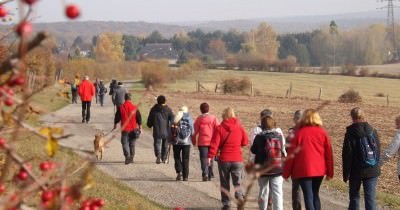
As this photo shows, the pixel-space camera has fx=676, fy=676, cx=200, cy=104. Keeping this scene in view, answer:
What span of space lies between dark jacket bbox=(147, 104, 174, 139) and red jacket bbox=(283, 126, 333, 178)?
5.99m

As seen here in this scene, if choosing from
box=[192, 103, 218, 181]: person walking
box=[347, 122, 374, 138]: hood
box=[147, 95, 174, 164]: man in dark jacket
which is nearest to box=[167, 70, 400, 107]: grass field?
box=[147, 95, 174, 164]: man in dark jacket

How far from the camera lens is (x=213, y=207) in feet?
37.4

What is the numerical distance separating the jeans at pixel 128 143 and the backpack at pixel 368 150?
7.13 metres

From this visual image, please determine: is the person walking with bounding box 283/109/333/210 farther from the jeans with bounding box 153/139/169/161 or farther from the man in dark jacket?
the jeans with bounding box 153/139/169/161

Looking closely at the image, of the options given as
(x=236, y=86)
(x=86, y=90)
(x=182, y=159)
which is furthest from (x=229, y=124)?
(x=236, y=86)

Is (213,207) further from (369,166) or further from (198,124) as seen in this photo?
(369,166)

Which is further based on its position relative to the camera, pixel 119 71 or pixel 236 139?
pixel 119 71

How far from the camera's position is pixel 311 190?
9.36 m

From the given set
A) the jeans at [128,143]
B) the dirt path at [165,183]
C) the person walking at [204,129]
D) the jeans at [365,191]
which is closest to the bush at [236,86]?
the dirt path at [165,183]

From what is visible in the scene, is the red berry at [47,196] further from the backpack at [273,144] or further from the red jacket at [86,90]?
the red jacket at [86,90]

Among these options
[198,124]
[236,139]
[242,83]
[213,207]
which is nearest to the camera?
[236,139]

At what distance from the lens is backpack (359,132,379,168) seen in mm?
9484

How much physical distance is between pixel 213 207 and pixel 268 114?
2.34 meters

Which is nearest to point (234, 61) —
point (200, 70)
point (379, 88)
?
point (200, 70)
